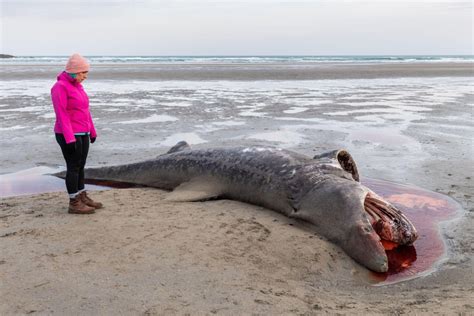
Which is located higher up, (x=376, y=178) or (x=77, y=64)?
(x=77, y=64)

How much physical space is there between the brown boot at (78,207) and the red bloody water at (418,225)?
347 centimetres

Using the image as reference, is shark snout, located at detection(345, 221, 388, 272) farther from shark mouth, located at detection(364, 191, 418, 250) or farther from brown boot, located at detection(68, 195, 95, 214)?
brown boot, located at detection(68, 195, 95, 214)

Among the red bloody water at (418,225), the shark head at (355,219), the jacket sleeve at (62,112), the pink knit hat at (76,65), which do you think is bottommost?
the red bloody water at (418,225)

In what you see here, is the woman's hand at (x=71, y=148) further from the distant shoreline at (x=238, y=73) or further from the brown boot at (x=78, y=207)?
the distant shoreline at (x=238, y=73)

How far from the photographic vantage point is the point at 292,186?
6.29 metres

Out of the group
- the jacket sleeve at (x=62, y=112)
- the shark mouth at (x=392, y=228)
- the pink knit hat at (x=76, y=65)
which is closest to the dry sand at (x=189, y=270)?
the shark mouth at (x=392, y=228)

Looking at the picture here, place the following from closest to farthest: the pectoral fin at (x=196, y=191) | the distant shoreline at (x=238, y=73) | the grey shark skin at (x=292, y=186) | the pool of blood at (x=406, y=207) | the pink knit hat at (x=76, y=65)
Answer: the pool of blood at (x=406, y=207), the grey shark skin at (x=292, y=186), the pink knit hat at (x=76, y=65), the pectoral fin at (x=196, y=191), the distant shoreline at (x=238, y=73)

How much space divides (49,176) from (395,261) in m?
5.95

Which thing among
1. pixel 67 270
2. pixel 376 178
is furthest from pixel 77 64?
pixel 376 178

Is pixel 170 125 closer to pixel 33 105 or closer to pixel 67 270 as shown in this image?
pixel 33 105

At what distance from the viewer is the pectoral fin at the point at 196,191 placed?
6781 millimetres

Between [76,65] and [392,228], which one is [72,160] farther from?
[392,228]

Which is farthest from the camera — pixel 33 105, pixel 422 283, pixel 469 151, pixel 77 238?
pixel 33 105

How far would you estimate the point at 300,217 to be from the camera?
5898 mm
